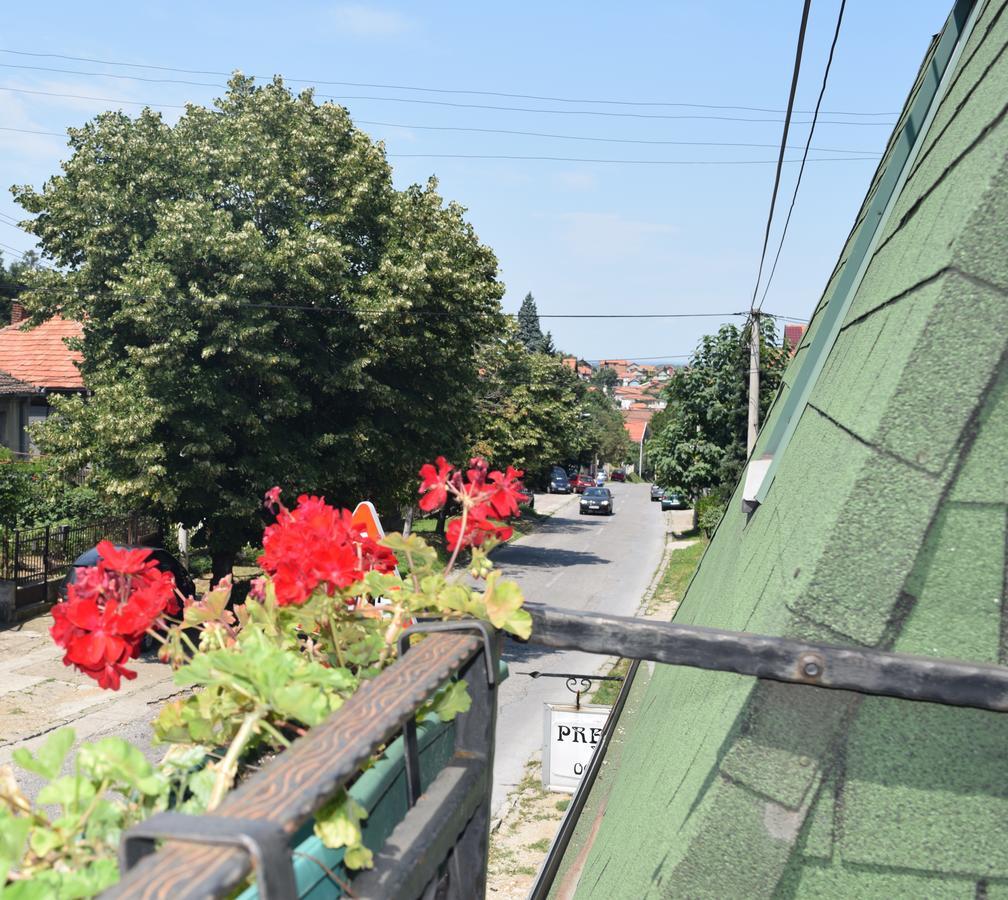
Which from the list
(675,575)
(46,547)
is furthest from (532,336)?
(46,547)

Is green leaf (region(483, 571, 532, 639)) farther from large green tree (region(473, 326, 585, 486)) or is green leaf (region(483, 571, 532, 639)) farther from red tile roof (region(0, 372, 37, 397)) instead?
red tile roof (region(0, 372, 37, 397))

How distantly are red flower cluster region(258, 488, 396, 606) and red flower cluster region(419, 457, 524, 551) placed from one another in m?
0.14

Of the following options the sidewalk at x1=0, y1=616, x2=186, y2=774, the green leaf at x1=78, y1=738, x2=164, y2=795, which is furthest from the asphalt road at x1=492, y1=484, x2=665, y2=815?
the sidewalk at x1=0, y1=616, x2=186, y2=774

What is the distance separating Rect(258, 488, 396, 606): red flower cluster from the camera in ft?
5.09

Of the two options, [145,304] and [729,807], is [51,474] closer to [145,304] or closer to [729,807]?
[145,304]

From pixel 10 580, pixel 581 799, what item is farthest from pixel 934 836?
pixel 10 580

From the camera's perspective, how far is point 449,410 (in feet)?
54.0

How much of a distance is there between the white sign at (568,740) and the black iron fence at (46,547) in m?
11.2

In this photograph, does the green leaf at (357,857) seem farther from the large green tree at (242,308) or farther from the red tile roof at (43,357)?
the red tile roof at (43,357)

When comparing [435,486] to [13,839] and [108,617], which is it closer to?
[108,617]

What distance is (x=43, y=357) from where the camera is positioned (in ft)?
109

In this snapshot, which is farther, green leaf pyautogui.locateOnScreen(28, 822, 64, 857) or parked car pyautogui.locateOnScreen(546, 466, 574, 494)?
parked car pyautogui.locateOnScreen(546, 466, 574, 494)

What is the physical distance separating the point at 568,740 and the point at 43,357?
98.5 feet

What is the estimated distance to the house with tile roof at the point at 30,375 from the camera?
30.7 metres
